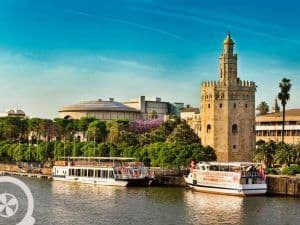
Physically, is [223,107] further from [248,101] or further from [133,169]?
[133,169]

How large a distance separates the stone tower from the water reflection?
76.1 ft

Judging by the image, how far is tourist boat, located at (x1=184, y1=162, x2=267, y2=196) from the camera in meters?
75.2

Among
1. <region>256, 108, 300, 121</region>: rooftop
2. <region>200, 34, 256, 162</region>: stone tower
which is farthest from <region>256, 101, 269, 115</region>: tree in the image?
<region>200, 34, 256, 162</region>: stone tower

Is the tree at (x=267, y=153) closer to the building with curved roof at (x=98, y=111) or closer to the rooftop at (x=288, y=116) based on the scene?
the rooftop at (x=288, y=116)

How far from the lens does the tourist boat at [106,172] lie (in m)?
87.1

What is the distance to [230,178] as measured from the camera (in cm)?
7625

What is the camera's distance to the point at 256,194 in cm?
7538

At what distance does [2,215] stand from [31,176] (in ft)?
166

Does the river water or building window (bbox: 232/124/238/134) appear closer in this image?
the river water

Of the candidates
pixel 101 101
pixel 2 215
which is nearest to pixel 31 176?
pixel 2 215

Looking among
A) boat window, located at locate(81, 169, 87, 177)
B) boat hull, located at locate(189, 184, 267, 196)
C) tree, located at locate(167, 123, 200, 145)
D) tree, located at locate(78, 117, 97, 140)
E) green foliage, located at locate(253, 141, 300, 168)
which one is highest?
tree, located at locate(78, 117, 97, 140)

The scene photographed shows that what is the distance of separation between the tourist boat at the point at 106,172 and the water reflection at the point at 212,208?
387 inches

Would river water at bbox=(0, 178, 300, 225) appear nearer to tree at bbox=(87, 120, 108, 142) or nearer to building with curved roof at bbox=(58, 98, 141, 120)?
tree at bbox=(87, 120, 108, 142)

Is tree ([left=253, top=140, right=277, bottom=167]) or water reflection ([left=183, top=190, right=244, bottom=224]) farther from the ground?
tree ([left=253, top=140, right=277, bottom=167])
